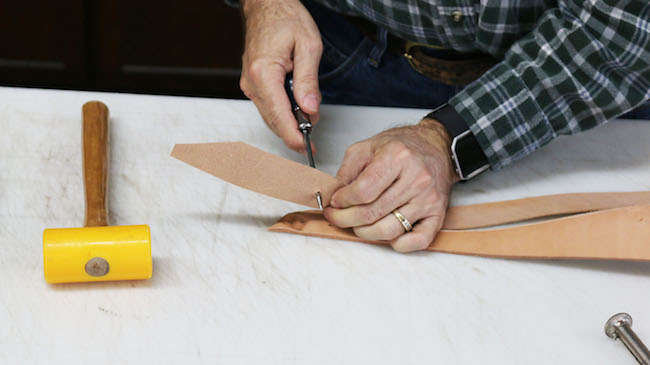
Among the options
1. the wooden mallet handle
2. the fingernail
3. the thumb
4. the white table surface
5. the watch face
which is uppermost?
the thumb

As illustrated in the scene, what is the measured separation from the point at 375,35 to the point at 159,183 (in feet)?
1.71

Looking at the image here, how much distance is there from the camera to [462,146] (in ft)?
3.31

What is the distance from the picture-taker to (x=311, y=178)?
90 cm

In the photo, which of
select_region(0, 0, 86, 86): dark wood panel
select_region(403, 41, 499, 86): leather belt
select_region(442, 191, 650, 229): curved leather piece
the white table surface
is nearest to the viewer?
the white table surface

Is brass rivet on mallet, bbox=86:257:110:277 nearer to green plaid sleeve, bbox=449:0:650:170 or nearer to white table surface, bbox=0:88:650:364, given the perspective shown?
white table surface, bbox=0:88:650:364

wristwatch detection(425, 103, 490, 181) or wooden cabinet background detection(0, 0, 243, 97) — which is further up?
wristwatch detection(425, 103, 490, 181)

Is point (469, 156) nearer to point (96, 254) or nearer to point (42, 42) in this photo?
point (96, 254)

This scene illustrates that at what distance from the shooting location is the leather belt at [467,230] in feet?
2.88

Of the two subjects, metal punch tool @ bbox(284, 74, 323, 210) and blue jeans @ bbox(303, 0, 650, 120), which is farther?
blue jeans @ bbox(303, 0, 650, 120)

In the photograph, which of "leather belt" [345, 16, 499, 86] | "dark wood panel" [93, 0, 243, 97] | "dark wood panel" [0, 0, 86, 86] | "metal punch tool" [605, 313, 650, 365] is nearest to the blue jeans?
"leather belt" [345, 16, 499, 86]

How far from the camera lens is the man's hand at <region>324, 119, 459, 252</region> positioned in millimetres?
902

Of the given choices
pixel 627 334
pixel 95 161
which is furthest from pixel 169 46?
pixel 627 334

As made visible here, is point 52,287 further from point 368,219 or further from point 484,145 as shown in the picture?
point 484,145

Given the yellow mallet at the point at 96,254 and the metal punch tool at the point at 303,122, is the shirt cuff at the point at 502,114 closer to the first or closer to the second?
the metal punch tool at the point at 303,122
